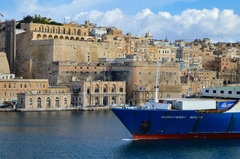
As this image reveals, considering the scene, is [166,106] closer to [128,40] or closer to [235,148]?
[235,148]

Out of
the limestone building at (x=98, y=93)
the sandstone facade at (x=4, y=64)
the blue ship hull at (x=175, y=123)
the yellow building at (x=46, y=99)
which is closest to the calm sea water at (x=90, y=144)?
the blue ship hull at (x=175, y=123)

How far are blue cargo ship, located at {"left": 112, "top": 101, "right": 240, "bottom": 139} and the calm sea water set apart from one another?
64 centimetres

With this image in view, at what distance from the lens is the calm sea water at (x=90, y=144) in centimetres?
3456

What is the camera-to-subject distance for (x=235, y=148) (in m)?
37.1

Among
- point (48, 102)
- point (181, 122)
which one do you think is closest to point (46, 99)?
point (48, 102)

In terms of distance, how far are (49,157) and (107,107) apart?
103ft

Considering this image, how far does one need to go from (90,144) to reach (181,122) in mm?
7059

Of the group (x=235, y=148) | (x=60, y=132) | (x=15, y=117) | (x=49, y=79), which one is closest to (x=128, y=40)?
(x=49, y=79)

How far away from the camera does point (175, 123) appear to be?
38.5 m

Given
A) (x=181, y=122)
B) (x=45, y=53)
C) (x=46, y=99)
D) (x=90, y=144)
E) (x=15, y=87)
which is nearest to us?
(x=90, y=144)

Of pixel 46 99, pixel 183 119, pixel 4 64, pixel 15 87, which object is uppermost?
pixel 4 64

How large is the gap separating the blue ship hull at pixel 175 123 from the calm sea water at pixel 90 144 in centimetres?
63

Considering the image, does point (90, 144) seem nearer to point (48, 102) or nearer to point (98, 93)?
point (48, 102)

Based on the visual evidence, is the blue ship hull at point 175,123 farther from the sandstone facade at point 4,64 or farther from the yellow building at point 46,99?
the sandstone facade at point 4,64
